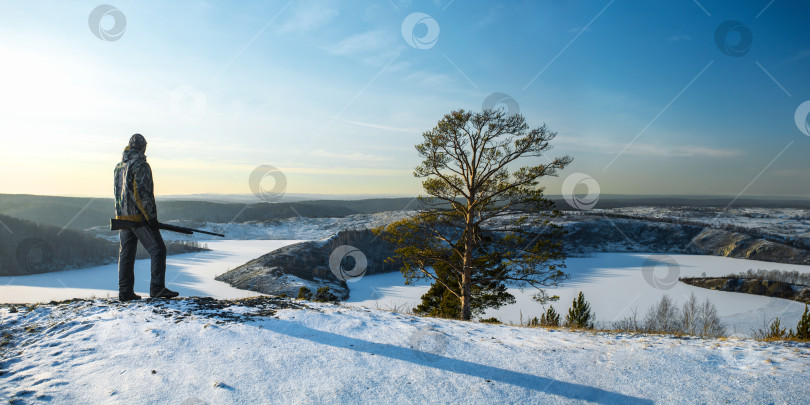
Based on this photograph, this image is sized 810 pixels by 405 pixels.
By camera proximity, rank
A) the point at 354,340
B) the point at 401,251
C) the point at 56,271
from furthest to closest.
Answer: the point at 56,271 → the point at 401,251 → the point at 354,340

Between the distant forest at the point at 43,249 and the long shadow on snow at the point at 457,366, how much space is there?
113m

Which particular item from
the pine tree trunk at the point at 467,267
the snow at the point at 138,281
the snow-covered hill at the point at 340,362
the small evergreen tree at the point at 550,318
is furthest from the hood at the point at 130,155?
the snow at the point at 138,281

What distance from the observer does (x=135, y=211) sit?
27.8ft

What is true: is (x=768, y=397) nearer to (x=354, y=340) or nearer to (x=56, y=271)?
(x=354, y=340)

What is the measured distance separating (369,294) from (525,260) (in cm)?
6477

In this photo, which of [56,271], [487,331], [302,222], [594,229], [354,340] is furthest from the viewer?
[302,222]

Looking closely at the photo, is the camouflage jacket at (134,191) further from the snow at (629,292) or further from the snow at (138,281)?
the snow at (138,281)

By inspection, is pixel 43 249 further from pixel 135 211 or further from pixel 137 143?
pixel 135 211

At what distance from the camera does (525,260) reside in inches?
656

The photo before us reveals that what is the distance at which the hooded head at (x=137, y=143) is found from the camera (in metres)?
8.71

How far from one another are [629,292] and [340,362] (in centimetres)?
10415

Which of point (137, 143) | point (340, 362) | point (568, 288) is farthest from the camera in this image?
point (568, 288)

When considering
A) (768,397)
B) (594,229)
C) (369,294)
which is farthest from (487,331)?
(594,229)

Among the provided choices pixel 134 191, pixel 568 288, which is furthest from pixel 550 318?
pixel 568 288
